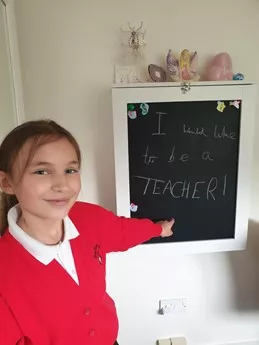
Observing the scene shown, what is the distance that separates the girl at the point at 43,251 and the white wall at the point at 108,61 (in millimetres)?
844

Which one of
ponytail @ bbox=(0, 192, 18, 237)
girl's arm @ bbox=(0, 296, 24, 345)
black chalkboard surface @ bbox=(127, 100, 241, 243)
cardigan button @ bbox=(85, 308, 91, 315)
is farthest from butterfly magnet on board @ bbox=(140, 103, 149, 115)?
girl's arm @ bbox=(0, 296, 24, 345)

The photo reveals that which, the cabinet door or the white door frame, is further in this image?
the white door frame

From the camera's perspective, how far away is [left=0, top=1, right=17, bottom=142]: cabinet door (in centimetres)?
144

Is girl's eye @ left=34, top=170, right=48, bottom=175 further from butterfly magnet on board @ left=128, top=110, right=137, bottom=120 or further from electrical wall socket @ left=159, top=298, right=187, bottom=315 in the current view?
electrical wall socket @ left=159, top=298, right=187, bottom=315

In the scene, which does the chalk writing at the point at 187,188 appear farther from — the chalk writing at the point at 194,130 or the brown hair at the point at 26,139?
the brown hair at the point at 26,139

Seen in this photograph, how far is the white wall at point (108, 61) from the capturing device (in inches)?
67.7

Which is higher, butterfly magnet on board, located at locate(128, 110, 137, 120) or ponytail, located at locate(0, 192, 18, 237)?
butterfly magnet on board, located at locate(128, 110, 137, 120)

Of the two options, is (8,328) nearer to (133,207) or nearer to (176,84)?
(133,207)

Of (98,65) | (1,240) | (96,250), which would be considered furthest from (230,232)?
(1,240)

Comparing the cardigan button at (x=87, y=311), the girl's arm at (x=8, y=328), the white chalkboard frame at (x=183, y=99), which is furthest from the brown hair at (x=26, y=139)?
the white chalkboard frame at (x=183, y=99)

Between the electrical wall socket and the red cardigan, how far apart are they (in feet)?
3.36

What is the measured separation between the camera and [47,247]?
96 centimetres

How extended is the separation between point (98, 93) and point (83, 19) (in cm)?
38

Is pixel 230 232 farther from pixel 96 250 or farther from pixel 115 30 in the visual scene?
pixel 115 30
